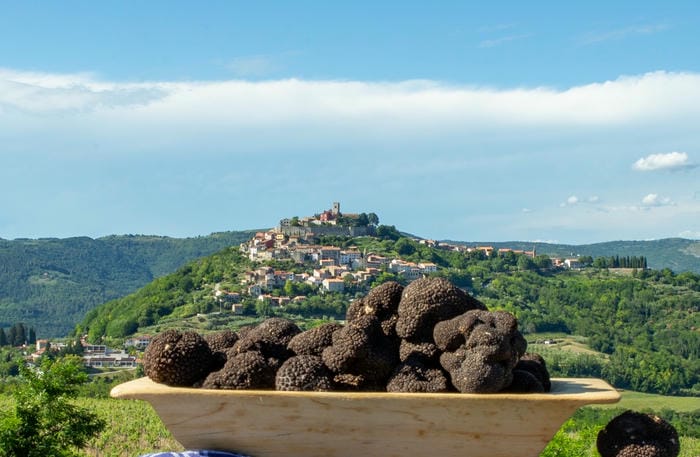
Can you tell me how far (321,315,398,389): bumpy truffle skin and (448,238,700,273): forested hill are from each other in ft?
486

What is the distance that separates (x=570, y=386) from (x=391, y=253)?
9134 cm

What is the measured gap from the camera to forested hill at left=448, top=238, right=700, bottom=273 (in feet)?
503

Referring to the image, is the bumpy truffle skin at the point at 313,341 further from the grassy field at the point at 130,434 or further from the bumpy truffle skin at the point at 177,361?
the grassy field at the point at 130,434

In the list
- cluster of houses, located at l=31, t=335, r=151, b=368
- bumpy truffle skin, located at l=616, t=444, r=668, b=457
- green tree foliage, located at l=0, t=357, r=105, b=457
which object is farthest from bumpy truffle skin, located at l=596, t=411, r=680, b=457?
cluster of houses, located at l=31, t=335, r=151, b=368

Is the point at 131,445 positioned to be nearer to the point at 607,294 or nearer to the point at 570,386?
the point at 570,386

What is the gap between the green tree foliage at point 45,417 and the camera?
8219 millimetres

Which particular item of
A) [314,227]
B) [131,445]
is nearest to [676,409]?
[131,445]

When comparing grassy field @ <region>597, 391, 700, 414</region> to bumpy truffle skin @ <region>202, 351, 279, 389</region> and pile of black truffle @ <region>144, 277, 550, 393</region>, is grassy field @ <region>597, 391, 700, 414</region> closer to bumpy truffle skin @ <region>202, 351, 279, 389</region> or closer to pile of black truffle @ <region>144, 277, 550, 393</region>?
pile of black truffle @ <region>144, 277, 550, 393</region>

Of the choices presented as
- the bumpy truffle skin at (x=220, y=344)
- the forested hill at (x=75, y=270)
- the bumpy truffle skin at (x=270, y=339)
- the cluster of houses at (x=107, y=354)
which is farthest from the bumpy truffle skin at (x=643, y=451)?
the forested hill at (x=75, y=270)

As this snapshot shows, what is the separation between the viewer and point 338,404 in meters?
3.01

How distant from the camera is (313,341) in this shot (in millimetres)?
3326

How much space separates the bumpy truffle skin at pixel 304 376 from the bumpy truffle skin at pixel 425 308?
35 centimetres

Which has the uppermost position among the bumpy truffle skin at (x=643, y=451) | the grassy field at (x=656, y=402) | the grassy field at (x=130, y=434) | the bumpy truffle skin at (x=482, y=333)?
the bumpy truffle skin at (x=482, y=333)

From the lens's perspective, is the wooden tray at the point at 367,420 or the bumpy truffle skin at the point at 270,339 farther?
the bumpy truffle skin at the point at 270,339
